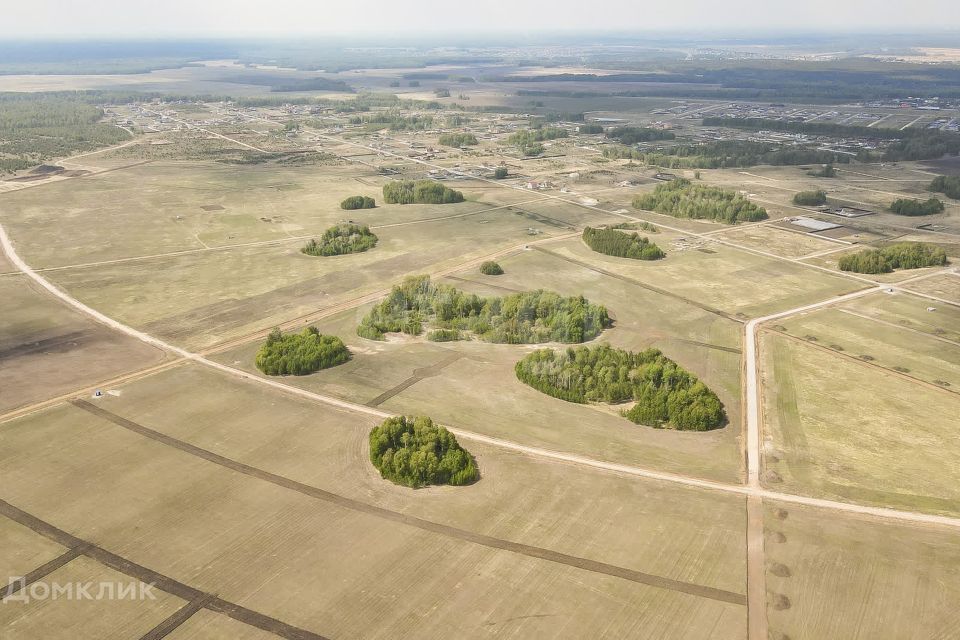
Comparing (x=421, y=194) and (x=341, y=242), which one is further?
(x=421, y=194)

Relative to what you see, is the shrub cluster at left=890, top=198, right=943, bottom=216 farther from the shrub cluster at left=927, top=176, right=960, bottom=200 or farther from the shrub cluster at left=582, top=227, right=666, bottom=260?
the shrub cluster at left=582, top=227, right=666, bottom=260

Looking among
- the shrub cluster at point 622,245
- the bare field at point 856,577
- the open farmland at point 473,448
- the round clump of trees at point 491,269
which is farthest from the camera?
the shrub cluster at point 622,245

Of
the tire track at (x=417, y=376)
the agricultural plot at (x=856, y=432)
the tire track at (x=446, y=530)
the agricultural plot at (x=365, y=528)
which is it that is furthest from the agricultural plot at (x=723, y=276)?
the tire track at (x=446, y=530)

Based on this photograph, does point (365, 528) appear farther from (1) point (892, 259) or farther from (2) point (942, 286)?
(1) point (892, 259)

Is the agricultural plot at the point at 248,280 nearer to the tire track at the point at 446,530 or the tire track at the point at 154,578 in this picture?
the tire track at the point at 446,530

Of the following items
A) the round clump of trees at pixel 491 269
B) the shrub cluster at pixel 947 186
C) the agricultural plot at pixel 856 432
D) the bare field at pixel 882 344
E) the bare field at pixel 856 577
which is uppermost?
the shrub cluster at pixel 947 186

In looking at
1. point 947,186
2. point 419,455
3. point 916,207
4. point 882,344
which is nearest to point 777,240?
point 916,207
